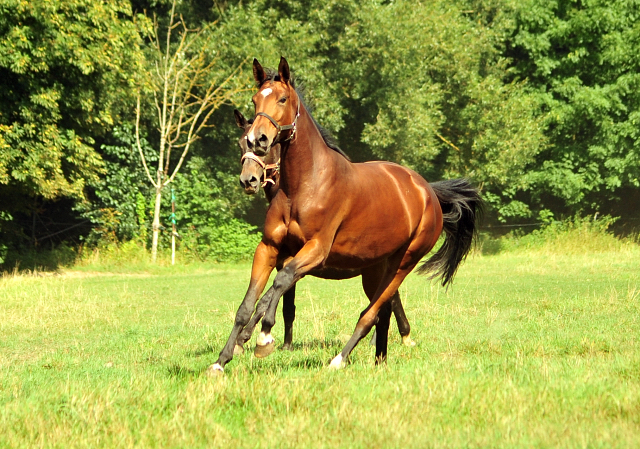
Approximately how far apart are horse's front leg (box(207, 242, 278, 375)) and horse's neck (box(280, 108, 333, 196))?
55cm

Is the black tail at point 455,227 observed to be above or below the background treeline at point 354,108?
below

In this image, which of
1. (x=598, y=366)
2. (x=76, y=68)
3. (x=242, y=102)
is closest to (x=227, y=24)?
(x=242, y=102)

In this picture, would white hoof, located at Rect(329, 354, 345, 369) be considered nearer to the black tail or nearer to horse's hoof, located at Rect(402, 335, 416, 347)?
horse's hoof, located at Rect(402, 335, 416, 347)

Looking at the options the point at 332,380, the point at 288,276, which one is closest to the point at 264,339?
the point at 288,276

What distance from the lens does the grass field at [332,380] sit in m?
4.60

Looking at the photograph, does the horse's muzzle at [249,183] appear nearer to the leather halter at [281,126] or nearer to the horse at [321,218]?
the horse at [321,218]

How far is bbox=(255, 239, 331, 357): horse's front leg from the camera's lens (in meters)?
6.54

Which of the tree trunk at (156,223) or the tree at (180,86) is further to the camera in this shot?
the tree at (180,86)

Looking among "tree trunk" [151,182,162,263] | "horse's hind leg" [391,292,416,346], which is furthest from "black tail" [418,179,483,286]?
"tree trunk" [151,182,162,263]

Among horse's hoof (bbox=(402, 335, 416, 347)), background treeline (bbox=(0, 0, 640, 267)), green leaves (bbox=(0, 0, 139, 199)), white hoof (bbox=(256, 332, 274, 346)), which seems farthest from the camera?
background treeline (bbox=(0, 0, 640, 267))

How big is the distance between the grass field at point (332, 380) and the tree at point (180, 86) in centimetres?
1286

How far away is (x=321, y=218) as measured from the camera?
6.83 metres

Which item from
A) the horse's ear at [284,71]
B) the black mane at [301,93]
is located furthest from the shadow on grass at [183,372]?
the horse's ear at [284,71]

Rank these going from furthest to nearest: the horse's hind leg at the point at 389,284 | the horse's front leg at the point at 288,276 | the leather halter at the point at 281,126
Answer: the horse's hind leg at the point at 389,284, the horse's front leg at the point at 288,276, the leather halter at the point at 281,126
